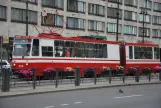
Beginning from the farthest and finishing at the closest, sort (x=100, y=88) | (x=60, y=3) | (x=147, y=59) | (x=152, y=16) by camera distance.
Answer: (x=152, y=16) < (x=60, y=3) < (x=147, y=59) < (x=100, y=88)

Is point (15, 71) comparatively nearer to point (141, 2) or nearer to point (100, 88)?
point (100, 88)

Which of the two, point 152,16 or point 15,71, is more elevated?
point 152,16

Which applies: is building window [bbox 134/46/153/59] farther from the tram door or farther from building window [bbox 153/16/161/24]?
building window [bbox 153/16/161/24]

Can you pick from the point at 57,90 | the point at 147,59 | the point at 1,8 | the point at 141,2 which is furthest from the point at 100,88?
the point at 141,2

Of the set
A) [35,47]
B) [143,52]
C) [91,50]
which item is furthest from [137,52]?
[35,47]

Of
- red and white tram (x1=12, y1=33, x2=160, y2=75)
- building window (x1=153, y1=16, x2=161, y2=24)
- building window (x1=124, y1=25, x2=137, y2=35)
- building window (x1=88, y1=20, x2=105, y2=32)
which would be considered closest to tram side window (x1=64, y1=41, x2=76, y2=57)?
red and white tram (x1=12, y1=33, x2=160, y2=75)

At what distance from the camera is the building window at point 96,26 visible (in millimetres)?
58125

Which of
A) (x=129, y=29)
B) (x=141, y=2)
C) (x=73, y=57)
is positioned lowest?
(x=73, y=57)

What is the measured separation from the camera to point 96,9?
59.5 m

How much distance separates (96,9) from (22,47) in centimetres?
3539

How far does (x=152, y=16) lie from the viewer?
74.1 m

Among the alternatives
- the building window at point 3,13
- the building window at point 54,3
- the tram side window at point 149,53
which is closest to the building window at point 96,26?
the building window at point 54,3

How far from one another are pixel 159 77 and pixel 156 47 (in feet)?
41.9

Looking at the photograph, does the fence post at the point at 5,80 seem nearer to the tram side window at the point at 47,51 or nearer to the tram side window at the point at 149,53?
the tram side window at the point at 47,51
